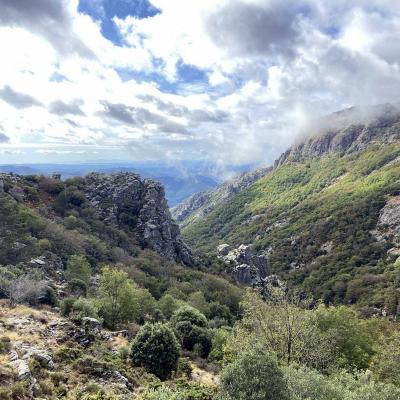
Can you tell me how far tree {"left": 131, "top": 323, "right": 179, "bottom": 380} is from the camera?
35.6 meters

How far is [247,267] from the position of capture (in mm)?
133875

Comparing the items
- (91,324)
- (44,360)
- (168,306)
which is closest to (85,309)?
(91,324)

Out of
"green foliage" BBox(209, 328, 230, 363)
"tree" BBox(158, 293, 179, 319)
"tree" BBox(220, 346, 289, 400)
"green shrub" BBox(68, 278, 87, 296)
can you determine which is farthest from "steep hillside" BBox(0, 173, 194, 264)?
"tree" BBox(220, 346, 289, 400)

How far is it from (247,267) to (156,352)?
330 feet

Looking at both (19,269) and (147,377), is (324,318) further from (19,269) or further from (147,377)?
(19,269)

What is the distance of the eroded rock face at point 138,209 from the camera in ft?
400

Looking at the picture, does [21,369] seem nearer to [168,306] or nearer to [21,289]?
[21,289]

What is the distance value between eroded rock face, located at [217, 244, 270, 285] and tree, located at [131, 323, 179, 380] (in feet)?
285

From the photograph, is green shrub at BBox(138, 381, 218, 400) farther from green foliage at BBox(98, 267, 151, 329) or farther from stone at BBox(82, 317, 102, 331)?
green foliage at BBox(98, 267, 151, 329)

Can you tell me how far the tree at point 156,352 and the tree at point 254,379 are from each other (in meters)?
14.2

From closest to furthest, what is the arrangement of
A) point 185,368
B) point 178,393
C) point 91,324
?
point 178,393
point 91,324
point 185,368

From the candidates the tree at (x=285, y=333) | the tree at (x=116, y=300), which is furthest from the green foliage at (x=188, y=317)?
the tree at (x=285, y=333)

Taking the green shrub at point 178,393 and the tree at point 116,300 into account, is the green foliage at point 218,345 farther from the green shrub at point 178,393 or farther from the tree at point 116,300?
the green shrub at point 178,393

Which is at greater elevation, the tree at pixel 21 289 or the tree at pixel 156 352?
the tree at pixel 21 289
